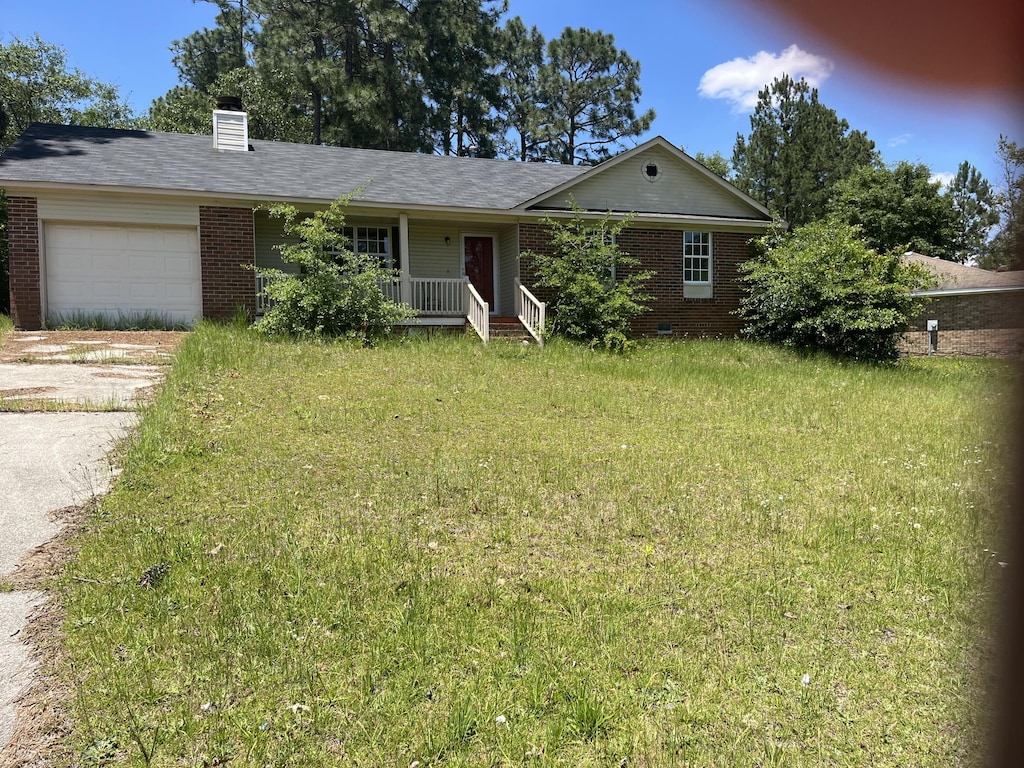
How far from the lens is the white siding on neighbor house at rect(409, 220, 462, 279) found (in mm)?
17297

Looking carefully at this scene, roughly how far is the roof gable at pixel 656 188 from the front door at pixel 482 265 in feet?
7.06

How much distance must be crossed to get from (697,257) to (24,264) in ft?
50.4

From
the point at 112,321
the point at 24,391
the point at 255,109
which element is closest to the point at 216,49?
the point at 255,109

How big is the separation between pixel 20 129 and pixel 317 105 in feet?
39.8

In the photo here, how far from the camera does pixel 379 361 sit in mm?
10656

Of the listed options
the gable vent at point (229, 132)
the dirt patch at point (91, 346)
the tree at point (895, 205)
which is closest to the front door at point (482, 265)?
the gable vent at point (229, 132)

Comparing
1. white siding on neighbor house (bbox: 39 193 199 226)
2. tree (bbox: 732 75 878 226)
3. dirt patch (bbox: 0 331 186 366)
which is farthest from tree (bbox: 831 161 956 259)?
dirt patch (bbox: 0 331 186 366)

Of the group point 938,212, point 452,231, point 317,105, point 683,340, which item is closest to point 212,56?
point 317,105

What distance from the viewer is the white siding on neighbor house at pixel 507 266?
17.0 m

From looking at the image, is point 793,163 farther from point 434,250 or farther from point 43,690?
point 43,690

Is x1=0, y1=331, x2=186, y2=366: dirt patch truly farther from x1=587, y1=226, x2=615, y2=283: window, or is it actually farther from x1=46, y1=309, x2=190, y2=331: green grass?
x1=587, y1=226, x2=615, y2=283: window

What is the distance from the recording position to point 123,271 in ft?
46.0

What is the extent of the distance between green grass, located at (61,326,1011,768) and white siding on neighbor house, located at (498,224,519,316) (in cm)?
1015

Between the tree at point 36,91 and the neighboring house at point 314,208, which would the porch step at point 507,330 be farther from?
the tree at point 36,91
